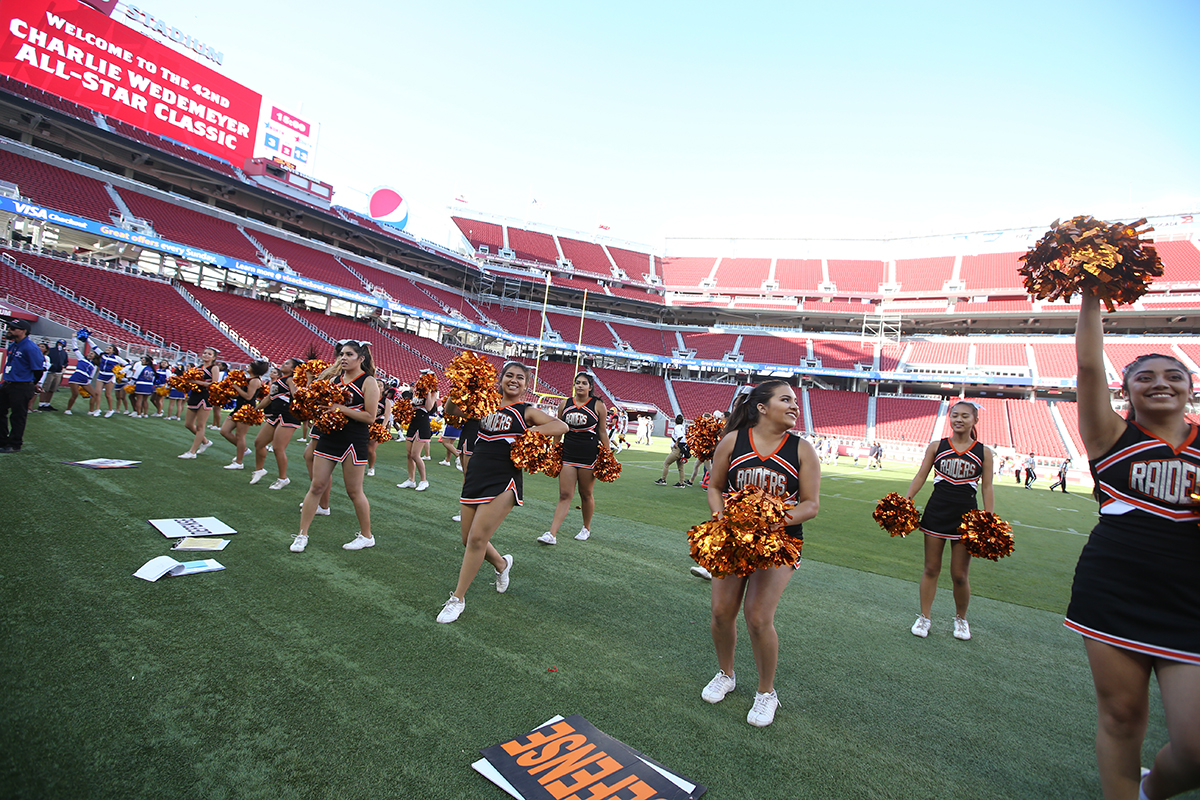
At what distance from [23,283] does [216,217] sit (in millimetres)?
12680

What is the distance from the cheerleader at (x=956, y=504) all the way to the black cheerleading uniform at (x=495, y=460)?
313 centimetres

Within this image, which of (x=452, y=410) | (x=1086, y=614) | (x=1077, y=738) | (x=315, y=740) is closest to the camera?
(x=1086, y=614)

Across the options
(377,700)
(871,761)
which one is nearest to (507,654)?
(377,700)

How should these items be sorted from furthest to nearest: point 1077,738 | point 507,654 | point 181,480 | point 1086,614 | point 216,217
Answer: point 216,217 < point 181,480 < point 507,654 < point 1077,738 < point 1086,614

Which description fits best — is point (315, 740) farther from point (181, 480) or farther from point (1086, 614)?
point (181, 480)

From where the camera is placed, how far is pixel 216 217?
1185 inches

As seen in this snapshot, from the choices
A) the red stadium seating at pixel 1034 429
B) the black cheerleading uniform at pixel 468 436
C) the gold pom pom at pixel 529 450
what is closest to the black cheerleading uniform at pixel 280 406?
the black cheerleading uniform at pixel 468 436

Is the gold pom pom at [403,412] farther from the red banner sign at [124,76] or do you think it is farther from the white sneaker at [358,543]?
the red banner sign at [124,76]

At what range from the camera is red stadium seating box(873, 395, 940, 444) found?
34062mm

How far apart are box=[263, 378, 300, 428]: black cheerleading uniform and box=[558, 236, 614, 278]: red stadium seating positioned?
44183 millimetres

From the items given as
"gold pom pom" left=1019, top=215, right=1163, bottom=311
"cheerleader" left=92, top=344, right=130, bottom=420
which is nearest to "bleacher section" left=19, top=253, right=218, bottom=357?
"cheerleader" left=92, top=344, right=130, bottom=420

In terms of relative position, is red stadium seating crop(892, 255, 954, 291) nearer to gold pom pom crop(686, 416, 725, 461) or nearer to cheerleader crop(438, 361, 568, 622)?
gold pom pom crop(686, 416, 725, 461)

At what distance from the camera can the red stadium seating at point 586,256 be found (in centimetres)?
5075

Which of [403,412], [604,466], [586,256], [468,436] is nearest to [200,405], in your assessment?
[403,412]
